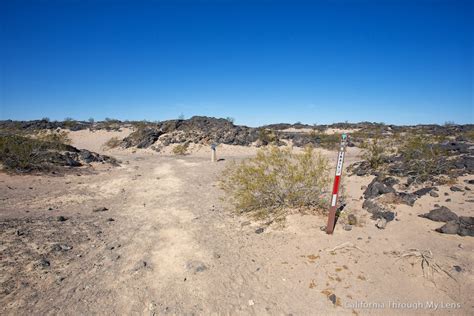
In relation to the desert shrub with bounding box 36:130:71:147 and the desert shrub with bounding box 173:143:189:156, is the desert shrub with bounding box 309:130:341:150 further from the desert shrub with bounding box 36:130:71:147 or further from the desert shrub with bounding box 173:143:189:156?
the desert shrub with bounding box 36:130:71:147

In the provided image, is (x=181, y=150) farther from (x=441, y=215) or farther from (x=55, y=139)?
(x=441, y=215)

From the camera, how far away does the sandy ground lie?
3.32m

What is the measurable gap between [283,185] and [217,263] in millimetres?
2650

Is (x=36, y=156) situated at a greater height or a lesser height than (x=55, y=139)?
lesser

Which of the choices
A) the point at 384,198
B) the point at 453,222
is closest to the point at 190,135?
the point at 384,198

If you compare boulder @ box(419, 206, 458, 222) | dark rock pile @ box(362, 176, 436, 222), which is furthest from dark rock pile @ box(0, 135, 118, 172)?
boulder @ box(419, 206, 458, 222)

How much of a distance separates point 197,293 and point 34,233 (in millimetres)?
3897

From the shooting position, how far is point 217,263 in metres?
4.36

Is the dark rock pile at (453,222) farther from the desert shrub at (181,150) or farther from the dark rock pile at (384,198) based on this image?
the desert shrub at (181,150)

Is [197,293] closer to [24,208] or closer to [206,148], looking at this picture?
[24,208]

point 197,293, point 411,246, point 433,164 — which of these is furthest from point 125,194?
point 433,164

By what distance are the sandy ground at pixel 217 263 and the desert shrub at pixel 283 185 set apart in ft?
1.64

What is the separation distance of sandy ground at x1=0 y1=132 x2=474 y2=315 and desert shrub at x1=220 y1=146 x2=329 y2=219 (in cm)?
50

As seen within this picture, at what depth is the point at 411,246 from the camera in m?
4.40
